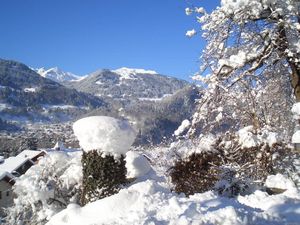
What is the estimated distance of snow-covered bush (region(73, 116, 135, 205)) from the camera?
1162 cm

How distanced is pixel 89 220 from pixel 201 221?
8.14 feet

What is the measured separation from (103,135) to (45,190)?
3.11 meters

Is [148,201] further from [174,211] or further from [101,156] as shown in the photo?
[101,156]

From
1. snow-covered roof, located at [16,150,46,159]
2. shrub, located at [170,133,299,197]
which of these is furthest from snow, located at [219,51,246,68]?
snow-covered roof, located at [16,150,46,159]

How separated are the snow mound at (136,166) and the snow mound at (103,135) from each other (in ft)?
7.59

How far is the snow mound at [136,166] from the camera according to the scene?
14.6 metres

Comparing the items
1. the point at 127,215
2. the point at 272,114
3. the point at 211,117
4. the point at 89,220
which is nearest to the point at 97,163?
the point at 211,117

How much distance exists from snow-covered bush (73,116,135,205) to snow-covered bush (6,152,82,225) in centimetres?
179

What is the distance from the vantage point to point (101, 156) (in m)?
11.8

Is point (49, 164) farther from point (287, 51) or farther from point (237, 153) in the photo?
point (287, 51)

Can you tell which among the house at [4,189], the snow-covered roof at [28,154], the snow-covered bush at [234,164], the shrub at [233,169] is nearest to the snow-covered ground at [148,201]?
the snow-covered bush at [234,164]

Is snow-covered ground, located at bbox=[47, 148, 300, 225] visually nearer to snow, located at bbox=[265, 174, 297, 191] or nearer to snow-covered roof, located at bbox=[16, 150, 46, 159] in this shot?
snow, located at bbox=[265, 174, 297, 191]

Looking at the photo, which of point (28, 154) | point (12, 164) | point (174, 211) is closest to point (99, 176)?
point (174, 211)

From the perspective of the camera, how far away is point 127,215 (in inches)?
273
